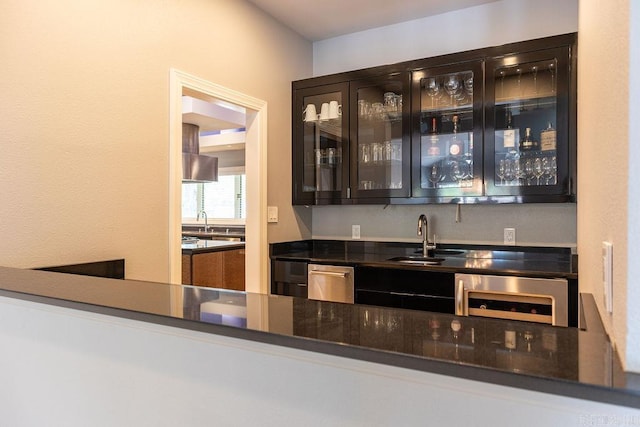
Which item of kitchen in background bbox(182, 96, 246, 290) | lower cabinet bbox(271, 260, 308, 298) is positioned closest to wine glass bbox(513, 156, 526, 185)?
lower cabinet bbox(271, 260, 308, 298)

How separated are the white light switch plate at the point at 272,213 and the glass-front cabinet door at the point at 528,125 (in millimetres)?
1518

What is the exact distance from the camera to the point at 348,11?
314 centimetres

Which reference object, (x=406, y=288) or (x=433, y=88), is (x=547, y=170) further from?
(x=406, y=288)

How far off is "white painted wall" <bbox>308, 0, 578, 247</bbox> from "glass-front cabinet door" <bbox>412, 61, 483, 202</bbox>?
0.35 m

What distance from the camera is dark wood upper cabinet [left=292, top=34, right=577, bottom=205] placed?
2.62 meters

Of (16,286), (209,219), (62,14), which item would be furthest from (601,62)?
(209,219)

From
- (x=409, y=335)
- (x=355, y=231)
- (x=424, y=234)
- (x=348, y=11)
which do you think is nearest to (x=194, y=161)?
(x=355, y=231)

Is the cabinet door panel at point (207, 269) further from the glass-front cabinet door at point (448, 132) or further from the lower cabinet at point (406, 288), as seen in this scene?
the glass-front cabinet door at point (448, 132)

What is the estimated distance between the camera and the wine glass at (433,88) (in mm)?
2999

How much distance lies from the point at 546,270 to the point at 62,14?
108 inches

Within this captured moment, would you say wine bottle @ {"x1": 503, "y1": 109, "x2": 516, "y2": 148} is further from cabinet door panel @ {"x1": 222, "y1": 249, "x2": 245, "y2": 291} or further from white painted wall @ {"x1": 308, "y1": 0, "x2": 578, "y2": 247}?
cabinet door panel @ {"x1": 222, "y1": 249, "x2": 245, "y2": 291}

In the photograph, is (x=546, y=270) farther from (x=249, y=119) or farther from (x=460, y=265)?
(x=249, y=119)

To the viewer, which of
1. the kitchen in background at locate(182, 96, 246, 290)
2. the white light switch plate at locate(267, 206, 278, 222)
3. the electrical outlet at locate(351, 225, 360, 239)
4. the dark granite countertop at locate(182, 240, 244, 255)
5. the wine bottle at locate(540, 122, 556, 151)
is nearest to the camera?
the wine bottle at locate(540, 122, 556, 151)

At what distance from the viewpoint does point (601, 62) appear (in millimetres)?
892
